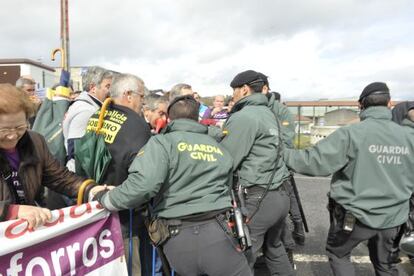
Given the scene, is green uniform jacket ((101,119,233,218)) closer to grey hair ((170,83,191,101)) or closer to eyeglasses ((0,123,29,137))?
eyeglasses ((0,123,29,137))

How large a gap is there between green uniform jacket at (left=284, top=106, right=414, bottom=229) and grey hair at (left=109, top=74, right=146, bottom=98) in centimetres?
144

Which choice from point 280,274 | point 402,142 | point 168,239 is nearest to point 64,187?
point 168,239

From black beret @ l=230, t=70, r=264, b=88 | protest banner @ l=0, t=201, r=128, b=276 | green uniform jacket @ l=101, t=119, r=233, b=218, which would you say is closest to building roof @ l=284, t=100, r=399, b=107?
black beret @ l=230, t=70, r=264, b=88

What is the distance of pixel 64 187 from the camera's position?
242 centimetres

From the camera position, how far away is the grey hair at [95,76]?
3.22m

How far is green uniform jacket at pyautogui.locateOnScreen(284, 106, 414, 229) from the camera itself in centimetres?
270

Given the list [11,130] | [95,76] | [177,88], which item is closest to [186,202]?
[11,130]

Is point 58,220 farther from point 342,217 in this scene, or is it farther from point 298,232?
point 298,232

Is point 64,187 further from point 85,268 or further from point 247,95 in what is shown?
point 247,95

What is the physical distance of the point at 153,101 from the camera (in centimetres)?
368

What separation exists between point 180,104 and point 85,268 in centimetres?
117

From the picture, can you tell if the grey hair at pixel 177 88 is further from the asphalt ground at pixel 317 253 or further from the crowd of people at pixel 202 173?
the asphalt ground at pixel 317 253

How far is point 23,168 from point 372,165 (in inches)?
92.5

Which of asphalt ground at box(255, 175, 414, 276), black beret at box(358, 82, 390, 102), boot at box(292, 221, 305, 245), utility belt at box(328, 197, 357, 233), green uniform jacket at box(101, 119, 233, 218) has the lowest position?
asphalt ground at box(255, 175, 414, 276)
